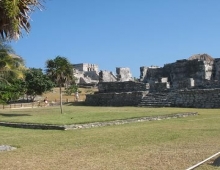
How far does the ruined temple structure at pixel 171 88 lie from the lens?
2911 cm

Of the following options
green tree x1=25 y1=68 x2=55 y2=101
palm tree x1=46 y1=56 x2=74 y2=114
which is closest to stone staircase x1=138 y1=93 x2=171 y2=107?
palm tree x1=46 y1=56 x2=74 y2=114

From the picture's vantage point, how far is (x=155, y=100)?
31.6 meters

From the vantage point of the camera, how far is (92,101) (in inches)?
1470

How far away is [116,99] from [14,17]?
28.5 m

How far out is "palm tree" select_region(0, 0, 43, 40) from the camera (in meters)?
6.32

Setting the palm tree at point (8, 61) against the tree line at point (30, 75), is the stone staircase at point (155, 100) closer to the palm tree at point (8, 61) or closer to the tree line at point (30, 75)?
the tree line at point (30, 75)

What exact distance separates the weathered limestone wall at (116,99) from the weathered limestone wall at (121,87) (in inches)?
79.8

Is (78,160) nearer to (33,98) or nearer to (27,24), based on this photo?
(27,24)

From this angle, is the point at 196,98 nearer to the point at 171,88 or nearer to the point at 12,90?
the point at 171,88

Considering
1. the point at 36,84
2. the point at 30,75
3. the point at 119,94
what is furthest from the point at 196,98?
the point at 30,75

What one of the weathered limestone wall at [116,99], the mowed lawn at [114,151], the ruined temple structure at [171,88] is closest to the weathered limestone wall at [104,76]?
the ruined temple structure at [171,88]

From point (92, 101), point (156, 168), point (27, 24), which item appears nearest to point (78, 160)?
point (156, 168)

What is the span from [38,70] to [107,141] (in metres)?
43.5

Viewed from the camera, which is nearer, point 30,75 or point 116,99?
point 116,99
